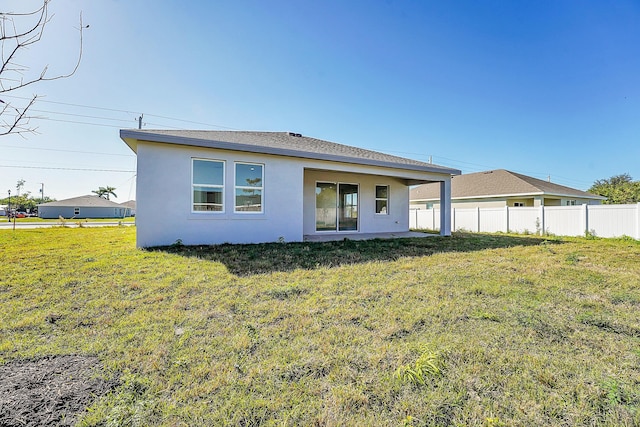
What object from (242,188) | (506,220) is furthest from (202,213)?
(506,220)

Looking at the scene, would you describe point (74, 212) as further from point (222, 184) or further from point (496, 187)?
point (496, 187)

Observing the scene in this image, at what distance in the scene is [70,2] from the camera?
2.16m

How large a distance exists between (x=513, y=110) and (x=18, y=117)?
20.9 m

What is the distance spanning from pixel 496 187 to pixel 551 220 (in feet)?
24.4

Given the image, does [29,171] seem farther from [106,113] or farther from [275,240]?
[275,240]

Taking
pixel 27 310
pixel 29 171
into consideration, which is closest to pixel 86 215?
pixel 29 171

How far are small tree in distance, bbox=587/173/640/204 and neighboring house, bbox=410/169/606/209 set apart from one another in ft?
38.6

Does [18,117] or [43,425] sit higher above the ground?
[18,117]

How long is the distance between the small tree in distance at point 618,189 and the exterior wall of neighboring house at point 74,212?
66.9 meters

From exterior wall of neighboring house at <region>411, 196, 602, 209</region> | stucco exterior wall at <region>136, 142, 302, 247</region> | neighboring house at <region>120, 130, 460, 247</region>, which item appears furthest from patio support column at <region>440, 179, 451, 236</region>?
exterior wall of neighboring house at <region>411, 196, 602, 209</region>

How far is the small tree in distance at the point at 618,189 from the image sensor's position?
29688 mm

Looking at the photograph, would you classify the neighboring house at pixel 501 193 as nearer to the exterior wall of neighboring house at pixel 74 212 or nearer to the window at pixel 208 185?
the window at pixel 208 185

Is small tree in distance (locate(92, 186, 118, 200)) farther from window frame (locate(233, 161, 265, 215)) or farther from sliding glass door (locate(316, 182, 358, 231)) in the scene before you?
window frame (locate(233, 161, 265, 215))

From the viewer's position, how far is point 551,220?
13172 mm
